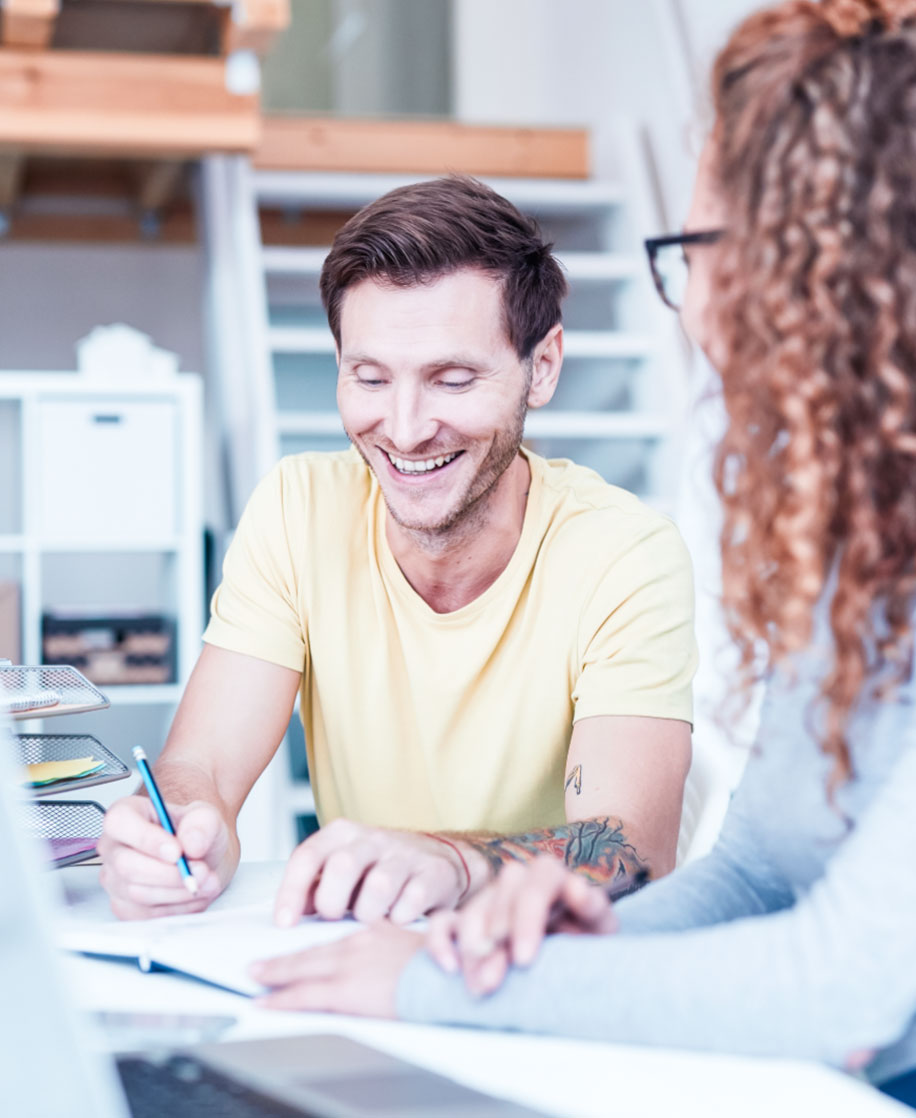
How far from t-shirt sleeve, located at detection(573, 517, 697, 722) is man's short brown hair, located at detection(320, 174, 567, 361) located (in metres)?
0.31

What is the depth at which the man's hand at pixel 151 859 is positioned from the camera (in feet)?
3.25

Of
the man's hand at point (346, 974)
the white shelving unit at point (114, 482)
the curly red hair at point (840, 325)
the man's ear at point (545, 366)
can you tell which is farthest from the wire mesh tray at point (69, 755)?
the white shelving unit at point (114, 482)

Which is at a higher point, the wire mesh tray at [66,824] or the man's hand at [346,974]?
the man's hand at [346,974]

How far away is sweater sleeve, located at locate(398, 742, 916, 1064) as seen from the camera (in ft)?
2.26

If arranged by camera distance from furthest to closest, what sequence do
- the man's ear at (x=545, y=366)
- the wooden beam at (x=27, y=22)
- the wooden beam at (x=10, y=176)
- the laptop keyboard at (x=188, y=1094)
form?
1. the wooden beam at (x=10, y=176)
2. the wooden beam at (x=27, y=22)
3. the man's ear at (x=545, y=366)
4. the laptop keyboard at (x=188, y=1094)

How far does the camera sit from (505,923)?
2.42ft

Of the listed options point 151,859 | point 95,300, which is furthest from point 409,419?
point 95,300

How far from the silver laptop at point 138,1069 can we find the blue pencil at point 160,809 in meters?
0.33

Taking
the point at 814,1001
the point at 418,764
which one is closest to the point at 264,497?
the point at 418,764

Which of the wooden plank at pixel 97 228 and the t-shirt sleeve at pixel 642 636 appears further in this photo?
the wooden plank at pixel 97 228

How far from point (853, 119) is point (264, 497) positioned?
98 centimetres

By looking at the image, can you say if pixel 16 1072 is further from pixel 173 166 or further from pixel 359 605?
pixel 173 166

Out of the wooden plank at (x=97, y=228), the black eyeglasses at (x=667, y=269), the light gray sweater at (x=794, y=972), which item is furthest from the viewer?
the wooden plank at (x=97, y=228)

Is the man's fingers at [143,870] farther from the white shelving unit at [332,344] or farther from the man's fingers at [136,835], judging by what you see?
the white shelving unit at [332,344]
